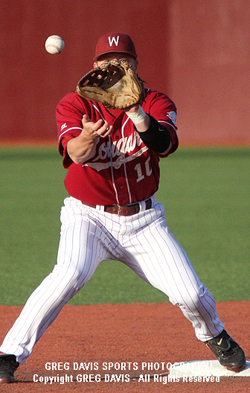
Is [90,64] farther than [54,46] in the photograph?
Yes

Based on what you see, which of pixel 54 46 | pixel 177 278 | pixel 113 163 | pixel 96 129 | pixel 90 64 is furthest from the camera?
pixel 90 64

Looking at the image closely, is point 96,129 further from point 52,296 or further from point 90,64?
point 90,64

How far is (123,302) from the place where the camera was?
4637mm

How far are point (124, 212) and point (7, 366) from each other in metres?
0.93

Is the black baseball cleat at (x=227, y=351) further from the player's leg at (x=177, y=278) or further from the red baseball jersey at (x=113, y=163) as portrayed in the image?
the red baseball jersey at (x=113, y=163)

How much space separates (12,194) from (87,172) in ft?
24.4

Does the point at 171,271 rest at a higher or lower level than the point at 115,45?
lower

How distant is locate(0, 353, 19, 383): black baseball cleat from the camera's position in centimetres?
266

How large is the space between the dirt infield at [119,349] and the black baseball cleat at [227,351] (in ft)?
0.26

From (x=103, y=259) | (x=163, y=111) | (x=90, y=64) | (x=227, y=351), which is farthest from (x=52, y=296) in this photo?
(x=90, y=64)

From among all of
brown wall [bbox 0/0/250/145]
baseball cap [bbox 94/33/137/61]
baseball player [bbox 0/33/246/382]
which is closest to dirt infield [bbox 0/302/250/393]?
baseball player [bbox 0/33/246/382]

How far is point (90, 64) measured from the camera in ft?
61.4

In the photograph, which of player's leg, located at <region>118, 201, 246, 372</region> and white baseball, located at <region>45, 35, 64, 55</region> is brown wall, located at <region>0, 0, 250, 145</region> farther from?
player's leg, located at <region>118, 201, 246, 372</region>

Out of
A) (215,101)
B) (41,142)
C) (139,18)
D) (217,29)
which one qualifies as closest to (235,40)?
(217,29)
